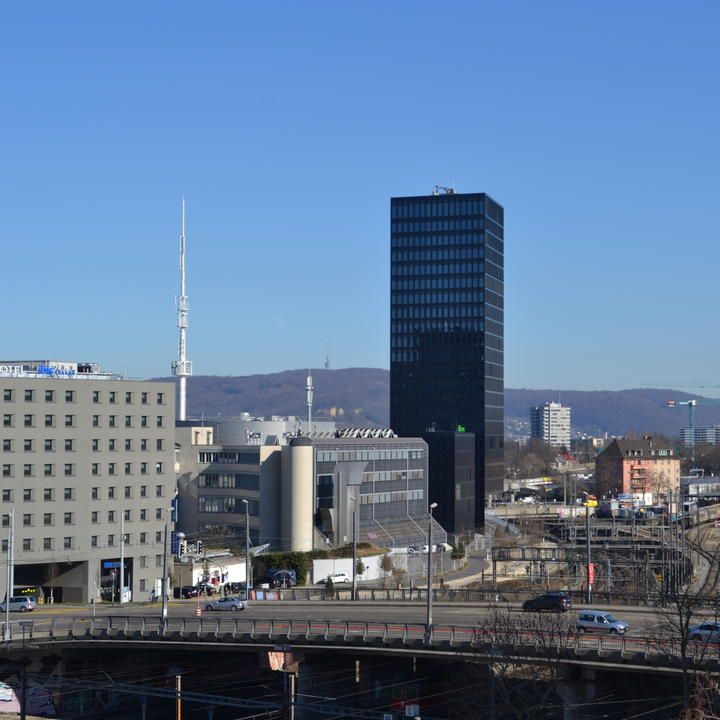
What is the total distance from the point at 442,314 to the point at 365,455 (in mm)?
59565

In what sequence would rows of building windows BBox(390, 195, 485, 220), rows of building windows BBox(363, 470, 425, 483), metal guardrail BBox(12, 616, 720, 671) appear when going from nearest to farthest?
metal guardrail BBox(12, 616, 720, 671), rows of building windows BBox(363, 470, 425, 483), rows of building windows BBox(390, 195, 485, 220)

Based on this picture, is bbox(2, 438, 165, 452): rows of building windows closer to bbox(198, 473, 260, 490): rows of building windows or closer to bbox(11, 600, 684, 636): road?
bbox(198, 473, 260, 490): rows of building windows

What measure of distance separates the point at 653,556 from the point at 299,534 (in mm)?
34428

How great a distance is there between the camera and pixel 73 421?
102 metres

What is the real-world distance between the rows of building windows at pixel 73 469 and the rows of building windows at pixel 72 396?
5085mm

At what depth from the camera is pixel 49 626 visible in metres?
71.5

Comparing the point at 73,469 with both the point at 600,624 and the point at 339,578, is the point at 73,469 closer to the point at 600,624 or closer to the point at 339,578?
the point at 339,578

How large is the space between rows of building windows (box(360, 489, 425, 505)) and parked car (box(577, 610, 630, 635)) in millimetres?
64178

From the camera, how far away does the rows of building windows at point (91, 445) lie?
A: 323 ft

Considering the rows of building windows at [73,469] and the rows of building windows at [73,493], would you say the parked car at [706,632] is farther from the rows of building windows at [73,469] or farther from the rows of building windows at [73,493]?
the rows of building windows at [73,469]

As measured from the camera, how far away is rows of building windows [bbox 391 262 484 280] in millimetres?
184387

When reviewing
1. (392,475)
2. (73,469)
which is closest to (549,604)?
(73,469)

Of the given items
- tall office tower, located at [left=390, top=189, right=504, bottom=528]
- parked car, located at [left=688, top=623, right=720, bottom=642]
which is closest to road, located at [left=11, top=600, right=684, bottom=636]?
parked car, located at [left=688, top=623, right=720, bottom=642]

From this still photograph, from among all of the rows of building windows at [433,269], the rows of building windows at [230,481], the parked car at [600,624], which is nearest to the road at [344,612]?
the parked car at [600,624]
